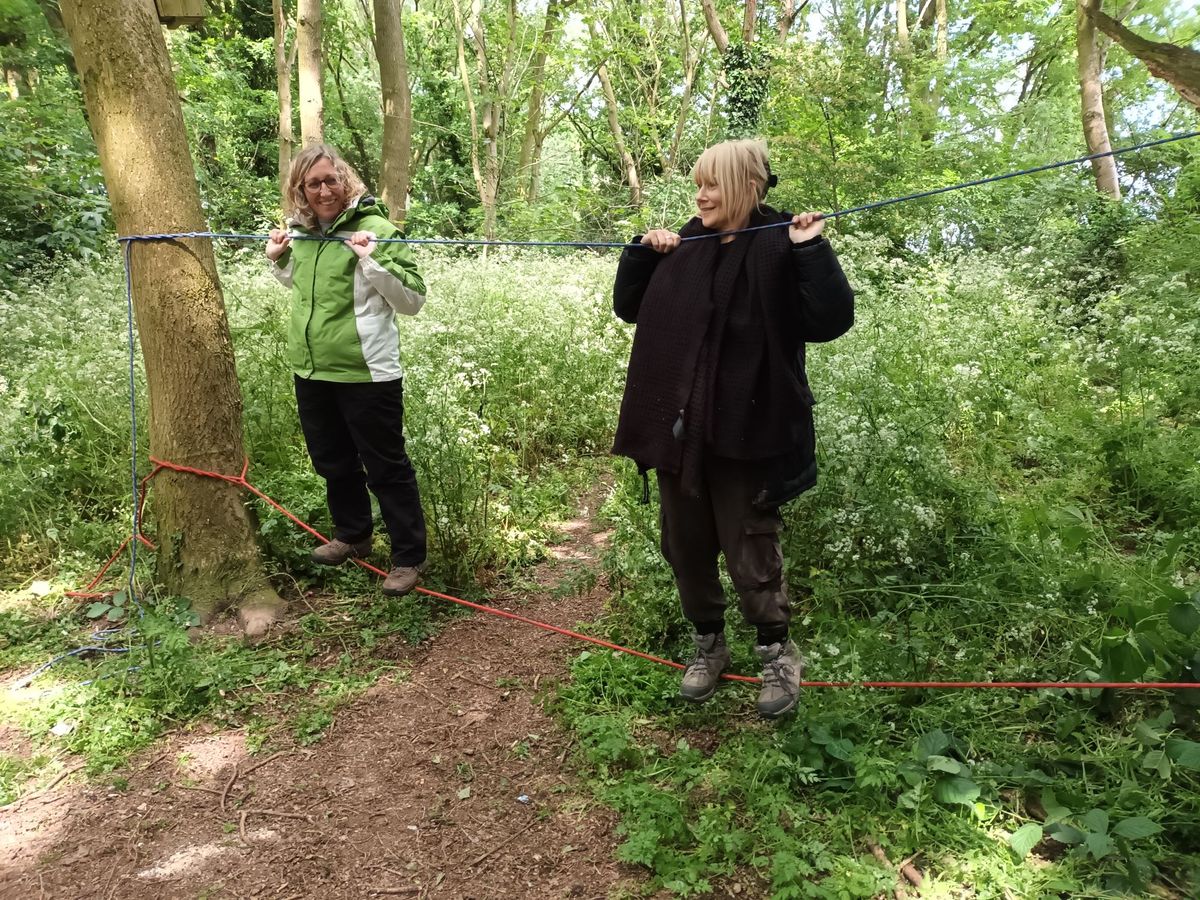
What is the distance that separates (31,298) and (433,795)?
21.3ft

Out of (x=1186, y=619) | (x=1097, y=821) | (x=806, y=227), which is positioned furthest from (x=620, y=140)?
(x=1097, y=821)

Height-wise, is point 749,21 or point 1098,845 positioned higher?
point 749,21

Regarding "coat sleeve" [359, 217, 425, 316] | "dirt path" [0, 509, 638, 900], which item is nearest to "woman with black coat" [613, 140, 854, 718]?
"dirt path" [0, 509, 638, 900]

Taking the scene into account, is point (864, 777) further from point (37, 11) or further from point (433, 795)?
point (37, 11)

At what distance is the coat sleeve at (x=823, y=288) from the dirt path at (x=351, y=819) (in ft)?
5.90

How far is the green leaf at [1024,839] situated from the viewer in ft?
6.86

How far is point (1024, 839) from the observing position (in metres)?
2.11

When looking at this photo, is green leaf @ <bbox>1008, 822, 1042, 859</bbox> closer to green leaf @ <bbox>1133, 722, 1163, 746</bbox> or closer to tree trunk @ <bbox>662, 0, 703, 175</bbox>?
green leaf @ <bbox>1133, 722, 1163, 746</bbox>

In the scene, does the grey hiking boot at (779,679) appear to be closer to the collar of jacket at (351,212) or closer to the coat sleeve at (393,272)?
the coat sleeve at (393,272)

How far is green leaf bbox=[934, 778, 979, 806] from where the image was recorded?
225 centimetres

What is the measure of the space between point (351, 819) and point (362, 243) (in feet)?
7.32

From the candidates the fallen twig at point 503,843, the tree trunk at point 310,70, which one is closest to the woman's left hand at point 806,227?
the fallen twig at point 503,843

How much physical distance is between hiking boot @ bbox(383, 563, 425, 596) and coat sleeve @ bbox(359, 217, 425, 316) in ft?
4.18

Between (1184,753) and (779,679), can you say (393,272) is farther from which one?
(1184,753)
